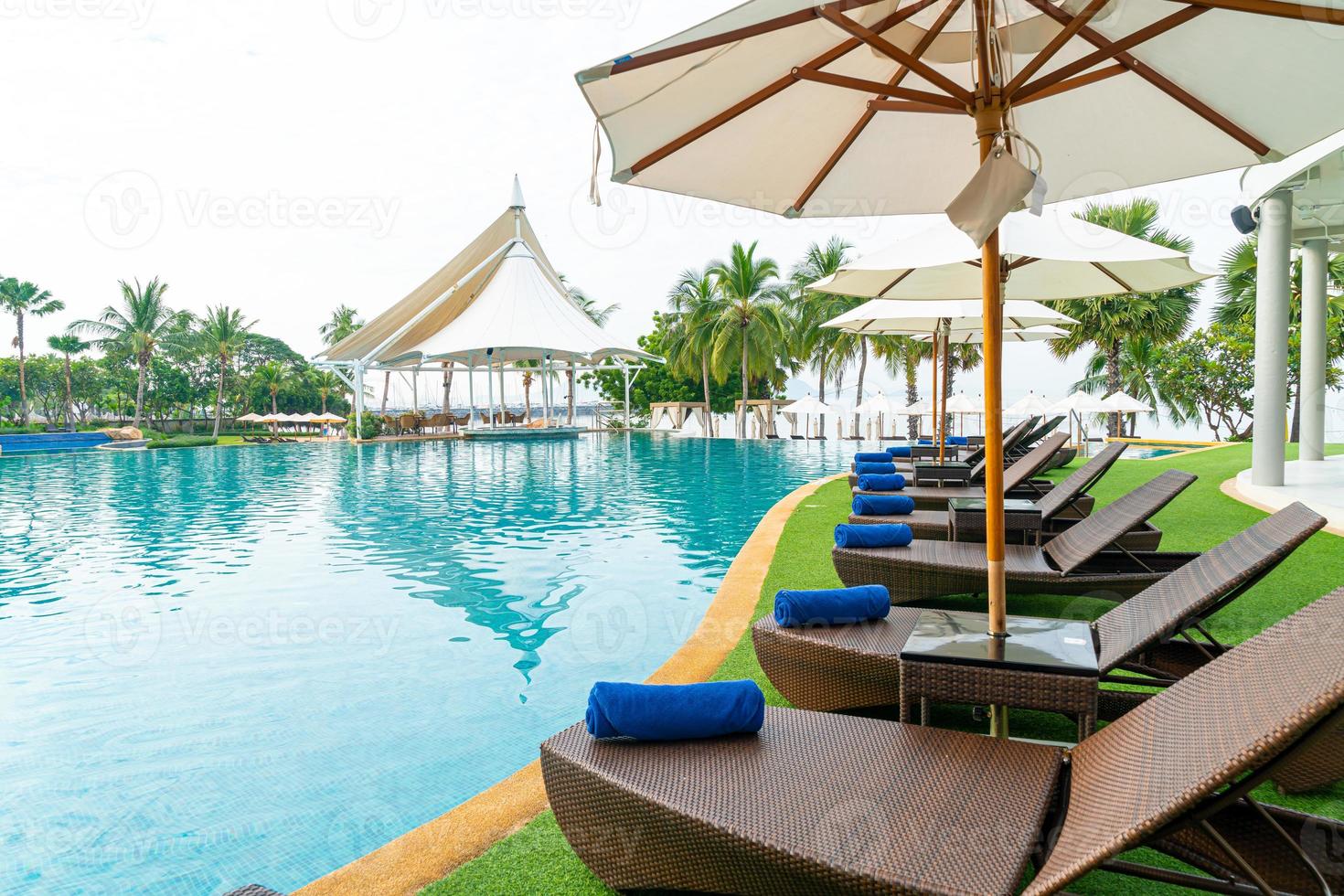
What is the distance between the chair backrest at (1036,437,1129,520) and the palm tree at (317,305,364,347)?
5075cm

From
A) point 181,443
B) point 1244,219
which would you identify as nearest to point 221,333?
point 181,443

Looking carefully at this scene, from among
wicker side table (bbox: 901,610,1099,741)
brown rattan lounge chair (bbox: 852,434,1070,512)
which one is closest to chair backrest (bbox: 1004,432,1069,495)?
brown rattan lounge chair (bbox: 852,434,1070,512)

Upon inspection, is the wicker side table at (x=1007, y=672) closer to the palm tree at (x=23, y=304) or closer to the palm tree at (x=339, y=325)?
the palm tree at (x=23, y=304)

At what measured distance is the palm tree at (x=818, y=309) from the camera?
30234 millimetres

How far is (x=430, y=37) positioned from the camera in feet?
52.2

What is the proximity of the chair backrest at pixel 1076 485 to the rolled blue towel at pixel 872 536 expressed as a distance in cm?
98

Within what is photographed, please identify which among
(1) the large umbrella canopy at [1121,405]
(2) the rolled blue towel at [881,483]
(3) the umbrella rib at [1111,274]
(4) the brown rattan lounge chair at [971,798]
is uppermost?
(3) the umbrella rib at [1111,274]

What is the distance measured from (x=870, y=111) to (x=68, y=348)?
4999 centimetres

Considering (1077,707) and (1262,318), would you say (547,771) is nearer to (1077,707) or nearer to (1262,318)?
(1077,707)

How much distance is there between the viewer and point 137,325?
40594 millimetres

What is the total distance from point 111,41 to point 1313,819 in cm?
2861

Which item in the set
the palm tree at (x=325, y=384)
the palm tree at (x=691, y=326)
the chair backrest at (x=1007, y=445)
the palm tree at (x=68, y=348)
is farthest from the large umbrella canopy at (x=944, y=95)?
the palm tree at (x=325, y=384)

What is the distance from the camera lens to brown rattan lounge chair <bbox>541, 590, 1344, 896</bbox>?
4.46 ft

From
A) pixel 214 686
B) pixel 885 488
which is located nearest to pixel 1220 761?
pixel 214 686
